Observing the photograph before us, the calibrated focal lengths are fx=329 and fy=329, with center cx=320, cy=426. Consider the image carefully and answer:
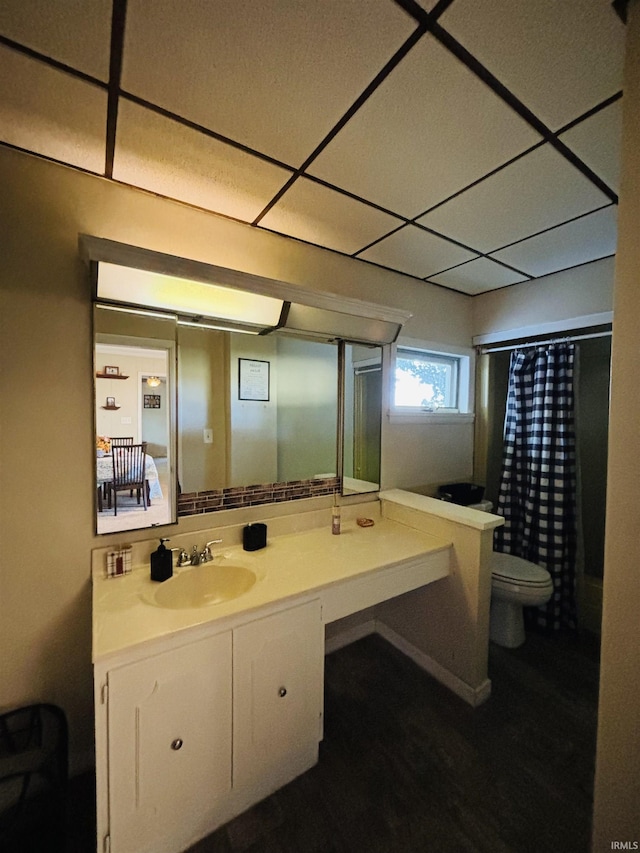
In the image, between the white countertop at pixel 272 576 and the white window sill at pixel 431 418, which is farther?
the white window sill at pixel 431 418

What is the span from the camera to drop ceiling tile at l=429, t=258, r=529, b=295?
200 cm

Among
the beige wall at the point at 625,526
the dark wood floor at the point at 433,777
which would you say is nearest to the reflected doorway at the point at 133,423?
the dark wood floor at the point at 433,777

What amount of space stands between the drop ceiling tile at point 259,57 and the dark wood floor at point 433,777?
2312 mm

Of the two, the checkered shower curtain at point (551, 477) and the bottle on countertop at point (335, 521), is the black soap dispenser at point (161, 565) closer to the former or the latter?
the bottle on countertop at point (335, 521)

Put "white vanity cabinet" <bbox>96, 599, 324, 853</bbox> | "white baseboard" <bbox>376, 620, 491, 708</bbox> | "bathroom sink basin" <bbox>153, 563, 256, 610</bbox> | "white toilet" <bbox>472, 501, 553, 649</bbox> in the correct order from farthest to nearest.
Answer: "white toilet" <bbox>472, 501, 553, 649</bbox> < "white baseboard" <bbox>376, 620, 491, 708</bbox> < "bathroom sink basin" <bbox>153, 563, 256, 610</bbox> < "white vanity cabinet" <bbox>96, 599, 324, 853</bbox>

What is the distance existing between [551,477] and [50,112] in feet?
9.81

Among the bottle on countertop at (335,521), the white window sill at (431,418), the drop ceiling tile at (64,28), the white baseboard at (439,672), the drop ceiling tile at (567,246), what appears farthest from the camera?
the white window sill at (431,418)

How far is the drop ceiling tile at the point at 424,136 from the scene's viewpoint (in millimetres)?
868

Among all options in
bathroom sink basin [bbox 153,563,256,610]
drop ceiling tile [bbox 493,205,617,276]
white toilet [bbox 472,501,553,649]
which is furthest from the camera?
white toilet [bbox 472,501,553,649]

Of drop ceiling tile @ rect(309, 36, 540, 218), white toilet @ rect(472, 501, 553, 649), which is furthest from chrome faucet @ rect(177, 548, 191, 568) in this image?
white toilet @ rect(472, 501, 553, 649)

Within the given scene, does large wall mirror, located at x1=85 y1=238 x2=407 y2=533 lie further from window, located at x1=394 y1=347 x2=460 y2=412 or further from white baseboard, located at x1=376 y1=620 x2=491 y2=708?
white baseboard, located at x1=376 y1=620 x2=491 y2=708

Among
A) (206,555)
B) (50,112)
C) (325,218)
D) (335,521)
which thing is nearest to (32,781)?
(206,555)

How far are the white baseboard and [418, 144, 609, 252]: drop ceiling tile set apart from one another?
7.43 feet

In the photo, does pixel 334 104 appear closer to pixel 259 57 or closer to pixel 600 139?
pixel 259 57
